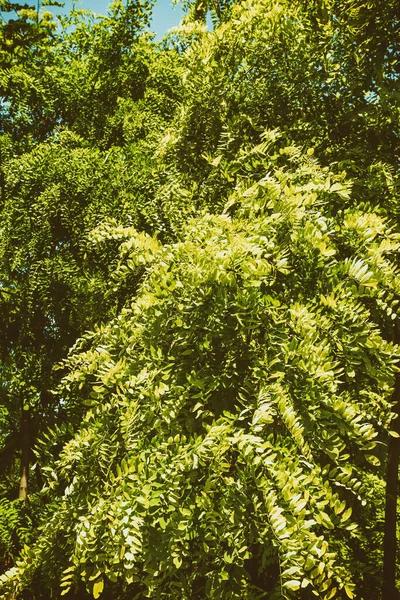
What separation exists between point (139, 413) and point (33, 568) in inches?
62.7

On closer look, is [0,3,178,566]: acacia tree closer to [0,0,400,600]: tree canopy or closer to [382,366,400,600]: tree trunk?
[0,0,400,600]: tree canopy

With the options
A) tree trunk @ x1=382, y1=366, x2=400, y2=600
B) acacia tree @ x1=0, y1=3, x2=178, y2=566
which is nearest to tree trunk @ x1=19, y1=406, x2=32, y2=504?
acacia tree @ x1=0, y1=3, x2=178, y2=566

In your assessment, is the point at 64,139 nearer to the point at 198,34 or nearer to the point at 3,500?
the point at 198,34

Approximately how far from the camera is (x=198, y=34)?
594 cm

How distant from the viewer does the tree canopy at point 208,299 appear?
269 cm

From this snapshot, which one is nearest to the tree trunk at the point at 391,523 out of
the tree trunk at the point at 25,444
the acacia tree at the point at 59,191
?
the acacia tree at the point at 59,191

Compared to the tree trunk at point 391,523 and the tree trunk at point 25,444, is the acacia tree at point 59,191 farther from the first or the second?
the tree trunk at point 391,523

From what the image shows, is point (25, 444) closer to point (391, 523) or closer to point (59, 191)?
point (59, 191)

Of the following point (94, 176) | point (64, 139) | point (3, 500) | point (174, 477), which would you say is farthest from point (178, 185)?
point (3, 500)

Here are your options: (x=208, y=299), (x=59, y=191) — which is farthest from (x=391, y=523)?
(x=59, y=191)

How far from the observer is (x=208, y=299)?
3.19 meters

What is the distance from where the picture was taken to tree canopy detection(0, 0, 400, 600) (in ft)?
8.81

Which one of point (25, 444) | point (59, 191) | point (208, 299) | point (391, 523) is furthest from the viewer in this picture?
point (25, 444)

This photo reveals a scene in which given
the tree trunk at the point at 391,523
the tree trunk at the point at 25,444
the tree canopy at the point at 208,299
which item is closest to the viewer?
the tree canopy at the point at 208,299
